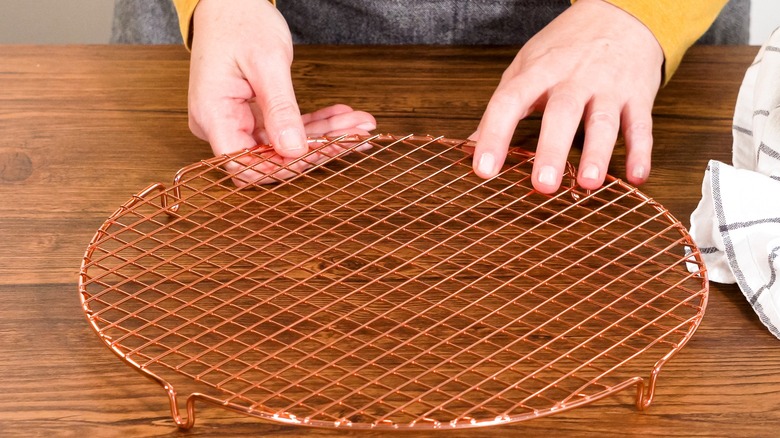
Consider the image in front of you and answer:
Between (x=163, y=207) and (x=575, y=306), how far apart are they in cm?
28

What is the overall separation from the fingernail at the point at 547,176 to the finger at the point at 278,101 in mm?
166

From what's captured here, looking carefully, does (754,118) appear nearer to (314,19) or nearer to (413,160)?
(413,160)

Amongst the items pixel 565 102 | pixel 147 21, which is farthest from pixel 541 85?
pixel 147 21

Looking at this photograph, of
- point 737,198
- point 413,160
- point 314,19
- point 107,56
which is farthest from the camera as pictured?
point 314,19

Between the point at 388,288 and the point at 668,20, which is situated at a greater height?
the point at 668,20

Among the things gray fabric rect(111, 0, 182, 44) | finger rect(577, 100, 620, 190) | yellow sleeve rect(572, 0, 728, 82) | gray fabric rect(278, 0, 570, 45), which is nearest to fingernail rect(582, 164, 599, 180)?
finger rect(577, 100, 620, 190)

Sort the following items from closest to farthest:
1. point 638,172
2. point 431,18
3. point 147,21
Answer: point 638,172, point 431,18, point 147,21

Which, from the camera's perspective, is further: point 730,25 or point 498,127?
point 730,25

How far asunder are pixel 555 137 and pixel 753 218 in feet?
0.47

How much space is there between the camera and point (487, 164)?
2.16ft

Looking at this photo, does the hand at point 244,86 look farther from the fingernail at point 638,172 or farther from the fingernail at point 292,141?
the fingernail at point 638,172

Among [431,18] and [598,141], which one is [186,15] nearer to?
[431,18]

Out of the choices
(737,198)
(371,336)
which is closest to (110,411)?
(371,336)

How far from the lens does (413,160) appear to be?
0.71 m
